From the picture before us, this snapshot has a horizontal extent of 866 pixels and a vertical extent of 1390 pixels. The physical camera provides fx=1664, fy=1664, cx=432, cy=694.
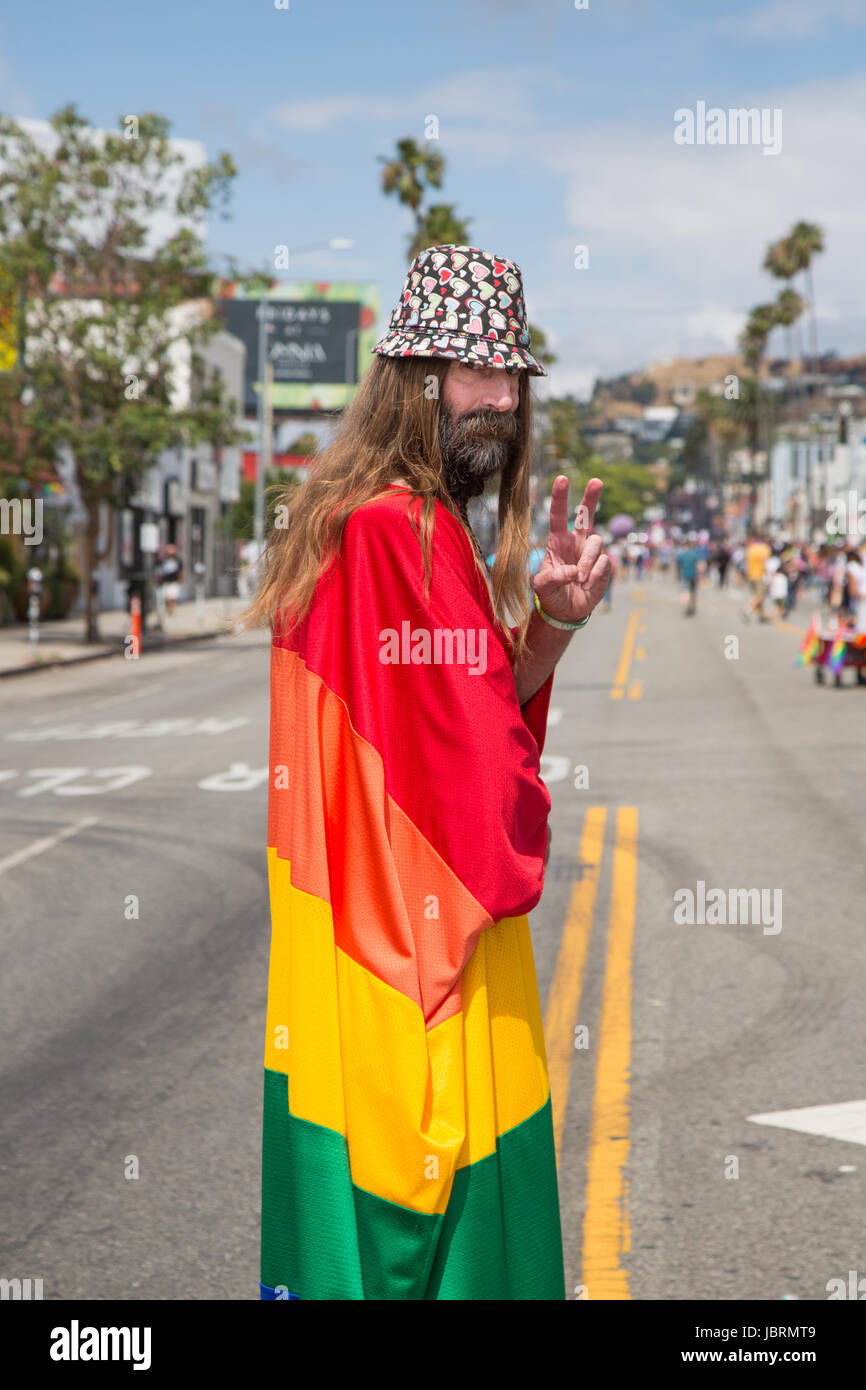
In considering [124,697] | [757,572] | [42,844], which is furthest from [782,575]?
[42,844]

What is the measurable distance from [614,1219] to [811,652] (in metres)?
18.2

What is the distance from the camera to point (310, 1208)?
2320mm

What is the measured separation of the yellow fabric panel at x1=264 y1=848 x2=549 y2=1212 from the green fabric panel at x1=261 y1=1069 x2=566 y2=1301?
0.03m

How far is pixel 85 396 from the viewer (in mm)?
30094

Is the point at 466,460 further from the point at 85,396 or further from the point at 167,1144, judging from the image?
the point at 85,396

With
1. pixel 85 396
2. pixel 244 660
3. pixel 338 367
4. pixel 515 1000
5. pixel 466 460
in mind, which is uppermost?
pixel 338 367

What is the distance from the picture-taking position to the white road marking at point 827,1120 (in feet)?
16.6

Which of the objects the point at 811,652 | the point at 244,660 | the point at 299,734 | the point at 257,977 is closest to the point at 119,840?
the point at 257,977
